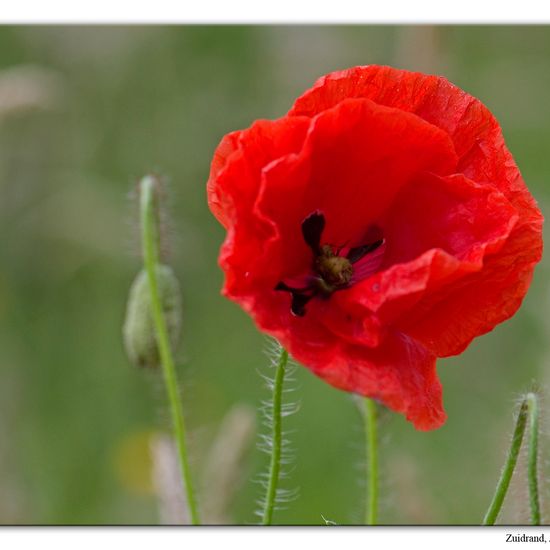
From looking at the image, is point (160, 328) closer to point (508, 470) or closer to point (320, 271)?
point (320, 271)

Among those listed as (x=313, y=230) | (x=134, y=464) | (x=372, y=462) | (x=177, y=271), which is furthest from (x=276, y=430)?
(x=177, y=271)

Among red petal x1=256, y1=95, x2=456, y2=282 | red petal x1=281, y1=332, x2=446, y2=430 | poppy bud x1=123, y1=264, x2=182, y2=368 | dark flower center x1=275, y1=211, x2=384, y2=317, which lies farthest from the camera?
poppy bud x1=123, y1=264, x2=182, y2=368

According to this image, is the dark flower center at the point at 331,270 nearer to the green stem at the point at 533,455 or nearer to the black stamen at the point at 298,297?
the black stamen at the point at 298,297

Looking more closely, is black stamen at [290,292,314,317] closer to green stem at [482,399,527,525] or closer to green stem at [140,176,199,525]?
green stem at [140,176,199,525]

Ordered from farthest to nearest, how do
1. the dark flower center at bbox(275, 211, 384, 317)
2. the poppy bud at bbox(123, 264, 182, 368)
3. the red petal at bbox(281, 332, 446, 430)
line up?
the poppy bud at bbox(123, 264, 182, 368)
the dark flower center at bbox(275, 211, 384, 317)
the red petal at bbox(281, 332, 446, 430)

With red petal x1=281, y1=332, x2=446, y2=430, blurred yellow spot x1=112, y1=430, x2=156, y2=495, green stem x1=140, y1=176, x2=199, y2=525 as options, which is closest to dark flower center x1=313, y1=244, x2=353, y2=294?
red petal x1=281, y1=332, x2=446, y2=430

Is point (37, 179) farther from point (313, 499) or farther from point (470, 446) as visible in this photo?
point (470, 446)
